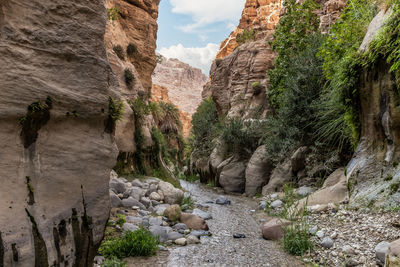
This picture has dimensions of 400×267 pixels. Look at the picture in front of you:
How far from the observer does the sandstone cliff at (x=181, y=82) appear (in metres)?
97.4

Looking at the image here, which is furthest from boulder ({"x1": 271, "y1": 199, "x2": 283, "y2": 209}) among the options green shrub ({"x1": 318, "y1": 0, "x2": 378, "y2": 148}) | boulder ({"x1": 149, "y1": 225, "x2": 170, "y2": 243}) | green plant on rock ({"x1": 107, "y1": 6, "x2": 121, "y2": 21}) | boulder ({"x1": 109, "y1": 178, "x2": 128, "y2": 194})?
green plant on rock ({"x1": 107, "y1": 6, "x2": 121, "y2": 21})

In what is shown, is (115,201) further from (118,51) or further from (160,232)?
(118,51)

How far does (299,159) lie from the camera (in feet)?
33.9

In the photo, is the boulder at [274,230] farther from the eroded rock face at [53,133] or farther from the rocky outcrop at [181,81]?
the rocky outcrop at [181,81]

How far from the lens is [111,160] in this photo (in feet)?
11.0

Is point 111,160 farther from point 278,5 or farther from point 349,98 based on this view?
point 278,5

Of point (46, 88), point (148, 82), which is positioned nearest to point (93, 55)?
point (46, 88)

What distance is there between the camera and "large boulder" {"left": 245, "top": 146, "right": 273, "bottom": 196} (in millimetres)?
12773

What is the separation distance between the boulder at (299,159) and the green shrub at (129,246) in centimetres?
755

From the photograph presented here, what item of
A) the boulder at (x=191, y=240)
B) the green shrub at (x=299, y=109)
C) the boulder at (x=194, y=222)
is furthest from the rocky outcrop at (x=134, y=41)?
the boulder at (x=191, y=240)

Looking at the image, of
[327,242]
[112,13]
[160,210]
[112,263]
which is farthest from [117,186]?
[112,13]

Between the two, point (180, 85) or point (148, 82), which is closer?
point (148, 82)

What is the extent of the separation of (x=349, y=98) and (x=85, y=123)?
5.75 meters

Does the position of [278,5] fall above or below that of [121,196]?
above
